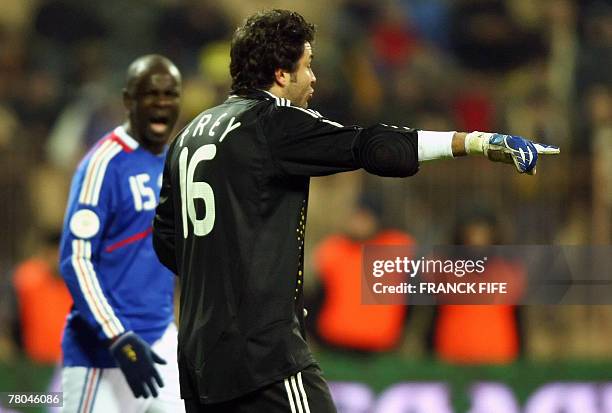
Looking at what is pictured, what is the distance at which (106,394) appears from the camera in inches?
192

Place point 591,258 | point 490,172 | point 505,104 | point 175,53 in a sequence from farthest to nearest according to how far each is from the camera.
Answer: point 175,53
point 505,104
point 490,172
point 591,258

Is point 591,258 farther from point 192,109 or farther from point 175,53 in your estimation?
point 175,53

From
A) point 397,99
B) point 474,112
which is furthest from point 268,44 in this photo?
point 397,99

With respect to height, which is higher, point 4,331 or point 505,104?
point 505,104

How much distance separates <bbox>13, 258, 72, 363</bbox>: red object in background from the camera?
23.7ft

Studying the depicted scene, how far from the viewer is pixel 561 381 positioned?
22.6ft

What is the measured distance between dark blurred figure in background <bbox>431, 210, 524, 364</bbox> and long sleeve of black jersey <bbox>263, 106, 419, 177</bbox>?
2.88 meters

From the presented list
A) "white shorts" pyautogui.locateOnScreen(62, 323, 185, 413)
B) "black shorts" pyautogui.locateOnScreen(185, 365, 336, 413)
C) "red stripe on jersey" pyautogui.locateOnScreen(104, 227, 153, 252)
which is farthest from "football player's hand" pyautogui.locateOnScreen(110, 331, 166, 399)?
"black shorts" pyautogui.locateOnScreen(185, 365, 336, 413)

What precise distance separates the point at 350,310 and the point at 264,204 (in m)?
3.89

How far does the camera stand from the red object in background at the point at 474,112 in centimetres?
858

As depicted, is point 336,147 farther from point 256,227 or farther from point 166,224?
point 166,224

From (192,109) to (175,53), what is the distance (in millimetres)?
715

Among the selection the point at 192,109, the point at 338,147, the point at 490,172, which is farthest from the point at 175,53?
the point at 338,147

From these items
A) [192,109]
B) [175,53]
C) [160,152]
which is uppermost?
[175,53]
